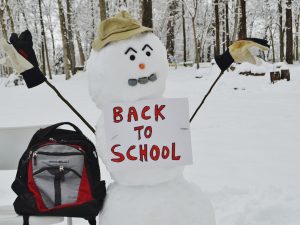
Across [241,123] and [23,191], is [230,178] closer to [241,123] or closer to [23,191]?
[23,191]

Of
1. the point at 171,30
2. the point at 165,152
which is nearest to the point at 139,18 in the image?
the point at 171,30

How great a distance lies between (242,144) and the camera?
504cm

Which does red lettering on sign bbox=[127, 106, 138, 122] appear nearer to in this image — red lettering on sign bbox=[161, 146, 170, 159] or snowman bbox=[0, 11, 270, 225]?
snowman bbox=[0, 11, 270, 225]

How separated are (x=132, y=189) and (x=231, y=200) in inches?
53.7

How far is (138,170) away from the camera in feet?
6.53

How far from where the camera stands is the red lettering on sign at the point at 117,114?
1.95 m

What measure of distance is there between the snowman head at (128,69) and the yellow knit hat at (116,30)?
0.06 ft

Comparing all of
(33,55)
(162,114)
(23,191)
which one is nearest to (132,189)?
(162,114)

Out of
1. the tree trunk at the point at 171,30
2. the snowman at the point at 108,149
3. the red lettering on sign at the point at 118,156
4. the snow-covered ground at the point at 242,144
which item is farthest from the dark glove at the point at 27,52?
the tree trunk at the point at 171,30

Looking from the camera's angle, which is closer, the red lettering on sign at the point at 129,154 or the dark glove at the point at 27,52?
the red lettering on sign at the point at 129,154

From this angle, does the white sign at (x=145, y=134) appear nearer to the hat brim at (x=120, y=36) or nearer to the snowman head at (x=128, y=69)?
the snowman head at (x=128, y=69)

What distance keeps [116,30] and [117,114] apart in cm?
46

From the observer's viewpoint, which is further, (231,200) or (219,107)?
(219,107)

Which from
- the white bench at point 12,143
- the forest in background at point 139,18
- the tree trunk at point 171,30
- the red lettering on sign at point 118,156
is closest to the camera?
the red lettering on sign at point 118,156
